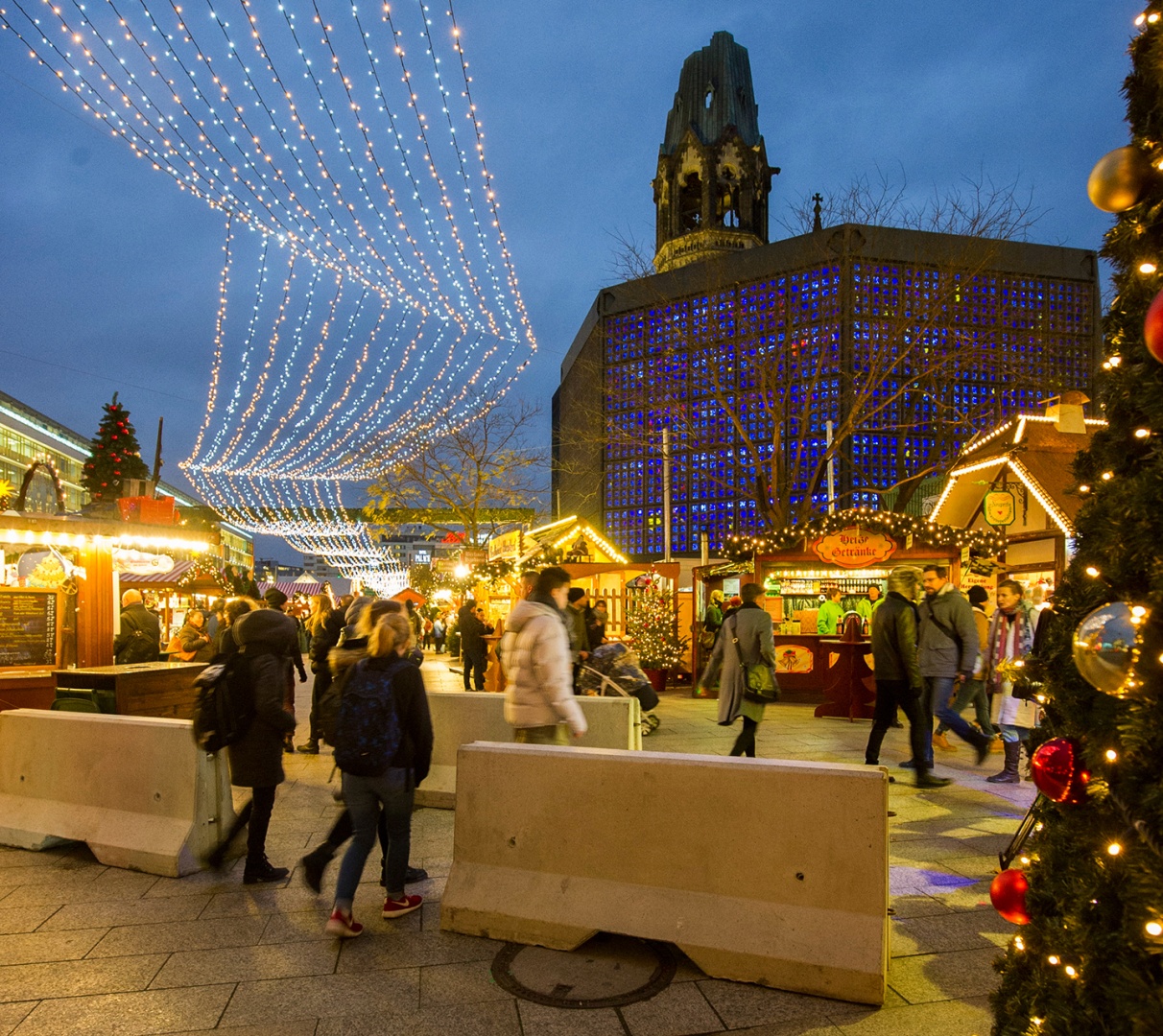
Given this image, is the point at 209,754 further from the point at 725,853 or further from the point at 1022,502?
the point at 1022,502

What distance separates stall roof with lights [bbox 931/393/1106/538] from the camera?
12449mm

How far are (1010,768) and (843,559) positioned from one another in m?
5.91

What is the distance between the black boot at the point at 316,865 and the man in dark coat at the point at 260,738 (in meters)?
0.78

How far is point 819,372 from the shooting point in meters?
17.4

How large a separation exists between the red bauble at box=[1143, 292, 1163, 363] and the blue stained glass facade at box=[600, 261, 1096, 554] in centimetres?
1521

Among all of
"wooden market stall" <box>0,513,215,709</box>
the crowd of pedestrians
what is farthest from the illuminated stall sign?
"wooden market stall" <box>0,513,215,709</box>

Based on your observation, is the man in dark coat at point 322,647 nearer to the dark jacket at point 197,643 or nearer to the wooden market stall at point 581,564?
the dark jacket at point 197,643

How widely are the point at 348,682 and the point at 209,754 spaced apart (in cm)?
167

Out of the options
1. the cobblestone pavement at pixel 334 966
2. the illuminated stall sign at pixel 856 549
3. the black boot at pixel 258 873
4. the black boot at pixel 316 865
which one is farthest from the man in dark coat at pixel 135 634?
the illuminated stall sign at pixel 856 549

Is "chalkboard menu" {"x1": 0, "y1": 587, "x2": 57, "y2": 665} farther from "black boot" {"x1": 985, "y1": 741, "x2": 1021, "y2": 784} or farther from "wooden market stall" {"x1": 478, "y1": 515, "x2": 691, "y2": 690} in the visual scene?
"black boot" {"x1": 985, "y1": 741, "x2": 1021, "y2": 784}

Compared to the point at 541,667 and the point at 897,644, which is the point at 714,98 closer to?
the point at 897,644

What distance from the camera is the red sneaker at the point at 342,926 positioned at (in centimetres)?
401

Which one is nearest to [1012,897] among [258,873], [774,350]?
[258,873]

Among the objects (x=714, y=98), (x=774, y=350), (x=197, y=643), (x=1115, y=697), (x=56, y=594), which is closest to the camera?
(x=1115, y=697)
